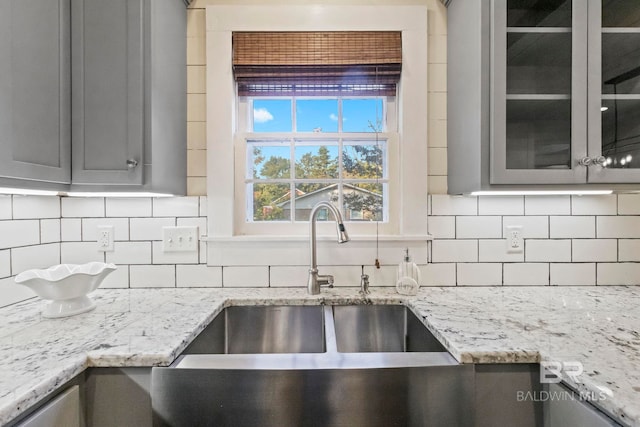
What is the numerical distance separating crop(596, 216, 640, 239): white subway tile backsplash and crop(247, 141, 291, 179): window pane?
1470 millimetres

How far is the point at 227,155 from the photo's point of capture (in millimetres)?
1449

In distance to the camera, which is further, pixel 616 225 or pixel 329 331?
pixel 616 225

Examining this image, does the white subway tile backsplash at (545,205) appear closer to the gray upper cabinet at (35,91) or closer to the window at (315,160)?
the window at (315,160)

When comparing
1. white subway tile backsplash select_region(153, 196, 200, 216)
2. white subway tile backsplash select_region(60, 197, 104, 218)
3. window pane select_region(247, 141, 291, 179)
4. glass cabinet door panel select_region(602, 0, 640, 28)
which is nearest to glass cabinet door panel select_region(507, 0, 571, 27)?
glass cabinet door panel select_region(602, 0, 640, 28)

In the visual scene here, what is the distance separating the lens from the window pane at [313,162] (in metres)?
1.54

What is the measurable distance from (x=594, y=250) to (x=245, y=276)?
5.30 ft

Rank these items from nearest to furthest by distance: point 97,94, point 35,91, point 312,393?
point 312,393 < point 35,91 < point 97,94

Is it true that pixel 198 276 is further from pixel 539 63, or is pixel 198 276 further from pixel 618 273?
pixel 618 273

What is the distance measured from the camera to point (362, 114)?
5.08ft

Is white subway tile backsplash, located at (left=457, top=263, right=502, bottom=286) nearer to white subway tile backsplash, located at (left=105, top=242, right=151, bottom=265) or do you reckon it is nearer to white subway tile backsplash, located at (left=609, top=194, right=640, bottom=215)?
white subway tile backsplash, located at (left=609, top=194, right=640, bottom=215)

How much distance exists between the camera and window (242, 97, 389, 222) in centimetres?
154

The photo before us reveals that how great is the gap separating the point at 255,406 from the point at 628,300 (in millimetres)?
1471

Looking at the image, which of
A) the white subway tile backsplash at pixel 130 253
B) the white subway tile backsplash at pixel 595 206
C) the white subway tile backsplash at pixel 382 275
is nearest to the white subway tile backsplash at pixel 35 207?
the white subway tile backsplash at pixel 130 253

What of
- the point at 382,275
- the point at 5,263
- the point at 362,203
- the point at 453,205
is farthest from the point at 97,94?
the point at 453,205
